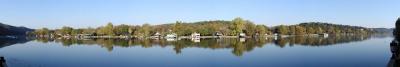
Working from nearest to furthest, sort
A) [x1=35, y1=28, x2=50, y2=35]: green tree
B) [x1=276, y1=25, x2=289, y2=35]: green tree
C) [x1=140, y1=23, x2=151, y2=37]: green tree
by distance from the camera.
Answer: [x1=140, y1=23, x2=151, y2=37]: green tree → [x1=276, y1=25, x2=289, y2=35]: green tree → [x1=35, y1=28, x2=50, y2=35]: green tree

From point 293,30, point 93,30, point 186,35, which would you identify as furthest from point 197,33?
point 93,30

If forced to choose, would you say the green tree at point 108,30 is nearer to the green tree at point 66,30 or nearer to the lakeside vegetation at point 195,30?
the lakeside vegetation at point 195,30

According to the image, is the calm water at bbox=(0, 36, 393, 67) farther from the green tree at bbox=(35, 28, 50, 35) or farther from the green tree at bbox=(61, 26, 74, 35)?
the green tree at bbox=(35, 28, 50, 35)

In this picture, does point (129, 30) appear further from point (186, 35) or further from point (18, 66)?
point (18, 66)

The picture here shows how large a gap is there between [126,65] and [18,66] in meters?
5.20

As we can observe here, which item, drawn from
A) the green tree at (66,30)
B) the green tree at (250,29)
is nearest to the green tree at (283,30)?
the green tree at (250,29)

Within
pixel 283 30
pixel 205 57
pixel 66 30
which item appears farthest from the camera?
pixel 66 30

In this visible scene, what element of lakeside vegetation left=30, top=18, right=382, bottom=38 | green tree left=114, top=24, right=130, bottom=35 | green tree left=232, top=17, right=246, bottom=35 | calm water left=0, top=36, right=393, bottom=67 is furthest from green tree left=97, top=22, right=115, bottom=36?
calm water left=0, top=36, right=393, bottom=67

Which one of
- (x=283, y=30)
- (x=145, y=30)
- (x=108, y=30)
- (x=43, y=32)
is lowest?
(x=283, y=30)

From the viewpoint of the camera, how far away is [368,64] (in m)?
26.3

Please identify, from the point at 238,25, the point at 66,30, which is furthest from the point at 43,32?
the point at 238,25

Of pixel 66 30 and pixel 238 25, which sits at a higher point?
pixel 238 25

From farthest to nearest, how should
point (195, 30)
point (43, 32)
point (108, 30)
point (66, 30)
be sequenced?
point (43, 32), point (66, 30), point (108, 30), point (195, 30)

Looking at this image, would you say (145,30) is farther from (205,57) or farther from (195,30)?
(205,57)
